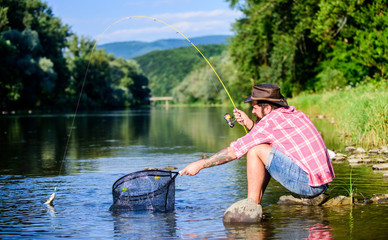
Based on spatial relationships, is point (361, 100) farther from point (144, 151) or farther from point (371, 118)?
point (144, 151)

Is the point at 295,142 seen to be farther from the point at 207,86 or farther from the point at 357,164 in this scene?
the point at 207,86

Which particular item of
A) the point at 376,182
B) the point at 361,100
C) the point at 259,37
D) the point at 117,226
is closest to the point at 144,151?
the point at 361,100

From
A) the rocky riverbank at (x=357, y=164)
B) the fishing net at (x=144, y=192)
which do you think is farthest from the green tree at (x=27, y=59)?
the fishing net at (x=144, y=192)

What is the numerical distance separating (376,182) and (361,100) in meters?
6.08

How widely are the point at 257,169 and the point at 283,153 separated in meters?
0.33

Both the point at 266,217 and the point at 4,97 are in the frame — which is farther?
the point at 4,97

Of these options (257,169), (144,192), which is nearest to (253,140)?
(257,169)

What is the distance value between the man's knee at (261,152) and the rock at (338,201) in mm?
1418

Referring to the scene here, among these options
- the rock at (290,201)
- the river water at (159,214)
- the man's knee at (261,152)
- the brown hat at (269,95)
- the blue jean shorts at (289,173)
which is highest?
the brown hat at (269,95)

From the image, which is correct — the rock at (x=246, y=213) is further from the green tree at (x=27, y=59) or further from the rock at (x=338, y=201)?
the green tree at (x=27, y=59)

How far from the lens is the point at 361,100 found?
13641 mm

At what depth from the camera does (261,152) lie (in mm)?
5543

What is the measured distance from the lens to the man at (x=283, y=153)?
553 centimetres

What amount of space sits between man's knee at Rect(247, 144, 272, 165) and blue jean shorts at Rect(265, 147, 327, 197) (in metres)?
0.04
